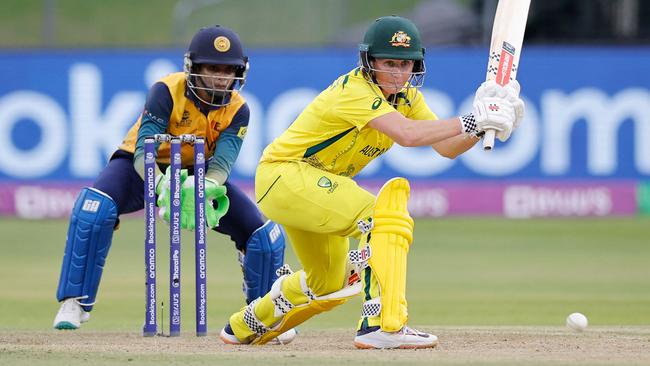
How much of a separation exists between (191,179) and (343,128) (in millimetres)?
1007

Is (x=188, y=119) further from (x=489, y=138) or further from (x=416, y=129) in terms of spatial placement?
(x=489, y=138)

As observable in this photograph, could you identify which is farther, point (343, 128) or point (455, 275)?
point (455, 275)

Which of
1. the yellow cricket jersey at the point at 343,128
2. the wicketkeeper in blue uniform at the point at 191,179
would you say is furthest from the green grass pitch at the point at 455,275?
the yellow cricket jersey at the point at 343,128

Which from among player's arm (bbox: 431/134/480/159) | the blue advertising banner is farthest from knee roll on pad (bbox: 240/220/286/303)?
the blue advertising banner

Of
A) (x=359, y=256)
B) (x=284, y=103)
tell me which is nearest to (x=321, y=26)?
(x=284, y=103)

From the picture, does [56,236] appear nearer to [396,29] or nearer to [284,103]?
[284,103]

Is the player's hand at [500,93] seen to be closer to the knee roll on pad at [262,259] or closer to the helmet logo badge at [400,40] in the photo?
the helmet logo badge at [400,40]

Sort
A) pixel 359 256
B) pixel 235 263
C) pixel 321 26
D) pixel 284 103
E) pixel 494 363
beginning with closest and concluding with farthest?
pixel 494 363 < pixel 359 256 < pixel 235 263 < pixel 284 103 < pixel 321 26

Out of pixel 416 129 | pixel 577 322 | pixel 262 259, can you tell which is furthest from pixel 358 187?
pixel 577 322

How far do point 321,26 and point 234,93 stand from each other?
34.1 ft

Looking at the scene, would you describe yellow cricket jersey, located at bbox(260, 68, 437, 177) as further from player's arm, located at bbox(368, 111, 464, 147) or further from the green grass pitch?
the green grass pitch

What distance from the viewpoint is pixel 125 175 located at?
7.39m

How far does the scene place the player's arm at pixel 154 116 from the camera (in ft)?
23.2

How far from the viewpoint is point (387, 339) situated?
20.0ft
